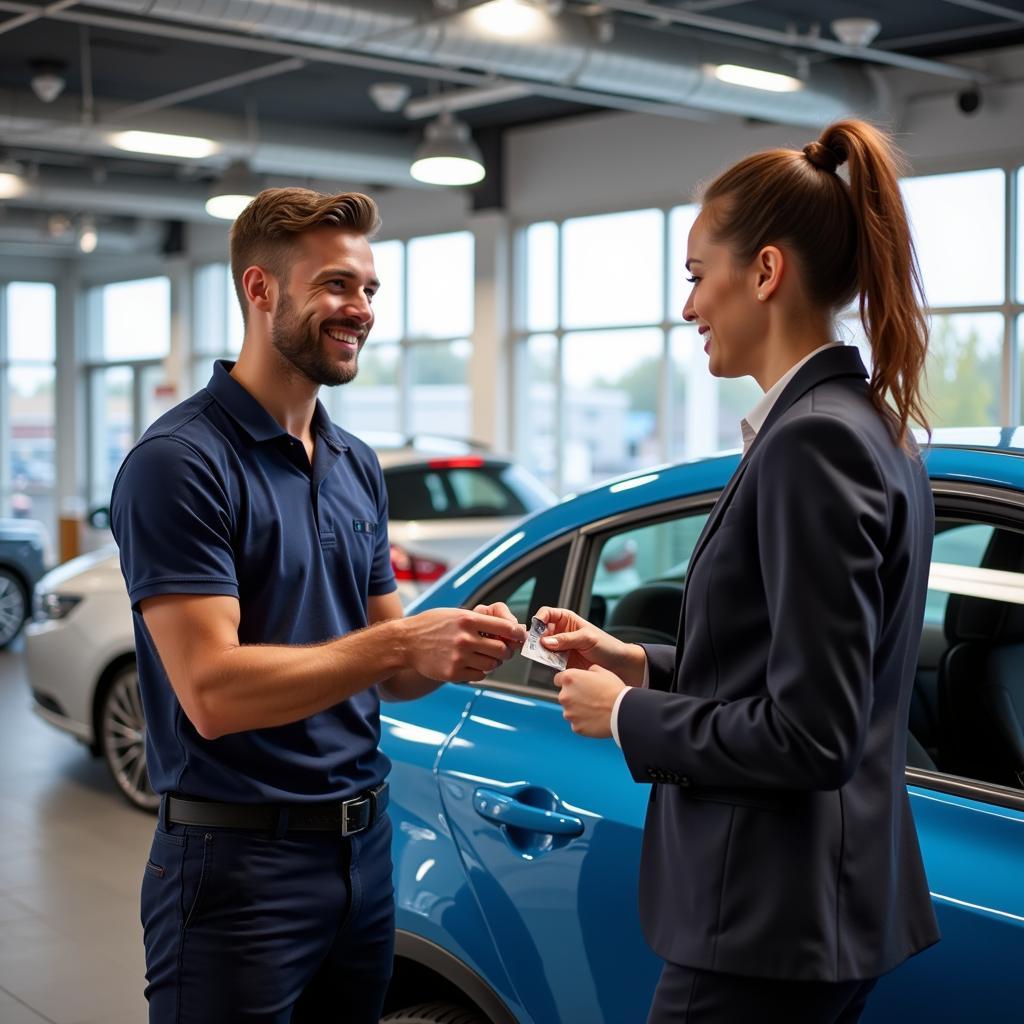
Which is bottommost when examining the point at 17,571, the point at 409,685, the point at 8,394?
the point at 17,571

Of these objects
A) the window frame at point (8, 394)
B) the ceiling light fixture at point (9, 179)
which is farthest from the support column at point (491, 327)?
the window frame at point (8, 394)

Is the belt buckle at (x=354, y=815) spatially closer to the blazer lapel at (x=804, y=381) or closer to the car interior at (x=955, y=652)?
the car interior at (x=955, y=652)

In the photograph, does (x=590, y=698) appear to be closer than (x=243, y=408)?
Yes

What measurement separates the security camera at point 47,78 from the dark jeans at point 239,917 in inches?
380

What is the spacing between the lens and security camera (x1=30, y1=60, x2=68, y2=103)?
10438mm

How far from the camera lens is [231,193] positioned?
10156 mm

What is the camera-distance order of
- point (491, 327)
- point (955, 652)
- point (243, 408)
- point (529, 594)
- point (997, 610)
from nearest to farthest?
point (243, 408) → point (997, 610) → point (955, 652) → point (529, 594) → point (491, 327)

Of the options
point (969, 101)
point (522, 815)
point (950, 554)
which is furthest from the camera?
point (969, 101)

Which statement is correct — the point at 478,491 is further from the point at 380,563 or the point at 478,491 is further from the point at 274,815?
the point at 274,815

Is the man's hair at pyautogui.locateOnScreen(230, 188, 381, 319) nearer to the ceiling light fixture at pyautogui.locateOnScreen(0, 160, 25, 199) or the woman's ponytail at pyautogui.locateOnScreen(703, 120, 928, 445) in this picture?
the woman's ponytail at pyautogui.locateOnScreen(703, 120, 928, 445)

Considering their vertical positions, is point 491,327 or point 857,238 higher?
point 491,327

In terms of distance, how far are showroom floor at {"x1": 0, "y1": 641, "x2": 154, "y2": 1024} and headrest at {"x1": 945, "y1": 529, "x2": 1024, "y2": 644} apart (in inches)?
107

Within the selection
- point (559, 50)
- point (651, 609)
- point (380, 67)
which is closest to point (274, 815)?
point (651, 609)

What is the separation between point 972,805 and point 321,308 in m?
1.13
